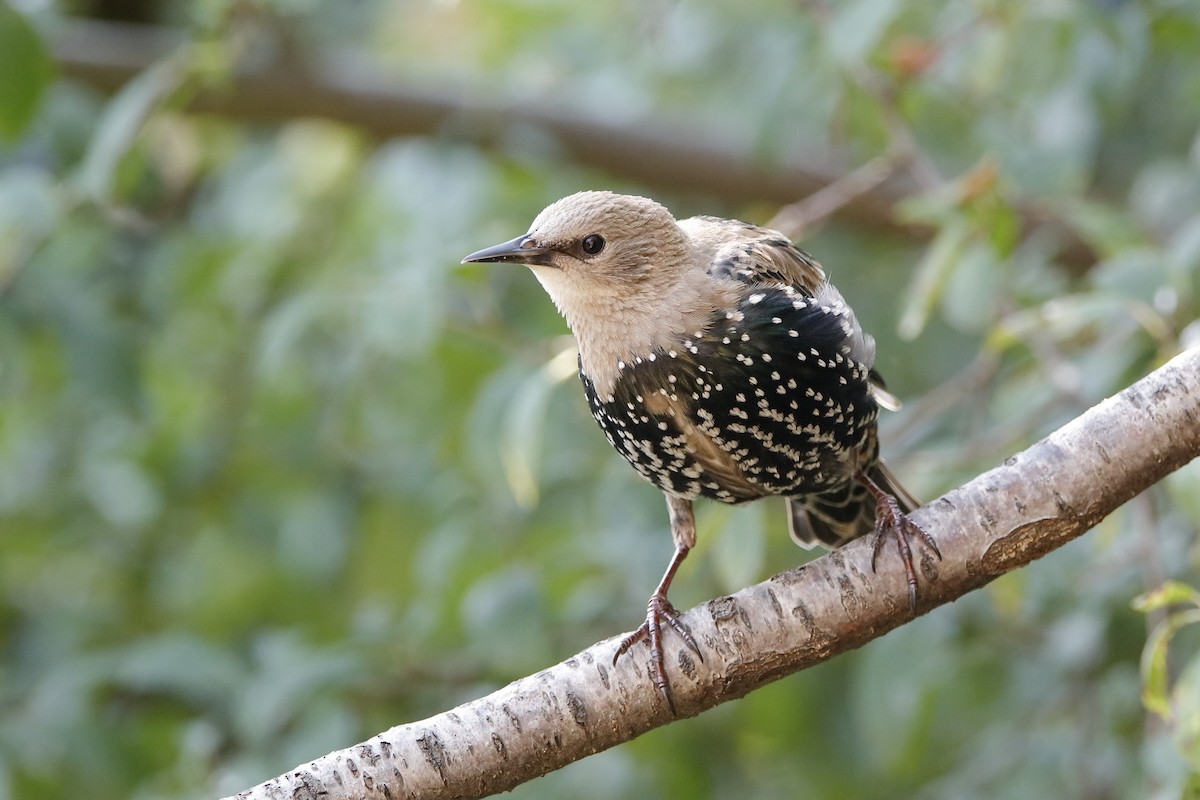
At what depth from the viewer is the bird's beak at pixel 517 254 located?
3250mm

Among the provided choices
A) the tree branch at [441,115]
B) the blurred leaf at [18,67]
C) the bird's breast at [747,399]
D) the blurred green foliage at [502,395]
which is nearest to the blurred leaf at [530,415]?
the blurred green foliage at [502,395]

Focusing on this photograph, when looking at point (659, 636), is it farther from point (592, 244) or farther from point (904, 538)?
point (592, 244)

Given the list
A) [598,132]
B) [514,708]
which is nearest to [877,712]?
[514,708]

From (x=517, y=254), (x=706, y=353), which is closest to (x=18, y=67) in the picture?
(x=517, y=254)

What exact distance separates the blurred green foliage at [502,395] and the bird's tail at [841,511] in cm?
24

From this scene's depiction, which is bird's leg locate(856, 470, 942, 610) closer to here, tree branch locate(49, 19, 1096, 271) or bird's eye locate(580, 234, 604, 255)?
bird's eye locate(580, 234, 604, 255)

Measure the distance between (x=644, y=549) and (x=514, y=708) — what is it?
184cm

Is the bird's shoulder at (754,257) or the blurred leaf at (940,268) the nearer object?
the bird's shoulder at (754,257)

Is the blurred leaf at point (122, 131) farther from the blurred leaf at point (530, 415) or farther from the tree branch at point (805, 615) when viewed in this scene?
the tree branch at point (805, 615)

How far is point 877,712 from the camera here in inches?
156

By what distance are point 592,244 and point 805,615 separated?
1.07m

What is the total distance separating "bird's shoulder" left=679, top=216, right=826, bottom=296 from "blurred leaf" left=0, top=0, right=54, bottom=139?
1749 millimetres

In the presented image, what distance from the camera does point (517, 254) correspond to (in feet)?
10.8

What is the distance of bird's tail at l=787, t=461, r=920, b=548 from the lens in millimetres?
3576
